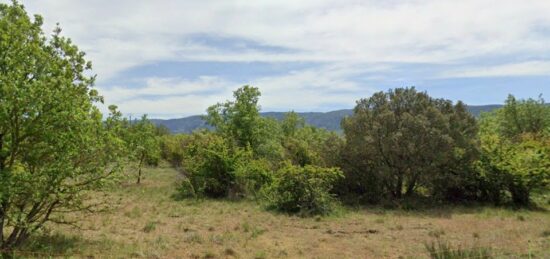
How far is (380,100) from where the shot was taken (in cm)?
2028

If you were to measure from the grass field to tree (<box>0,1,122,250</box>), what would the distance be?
156 cm

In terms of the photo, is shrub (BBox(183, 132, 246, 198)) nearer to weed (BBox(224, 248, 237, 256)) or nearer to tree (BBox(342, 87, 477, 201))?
tree (BBox(342, 87, 477, 201))

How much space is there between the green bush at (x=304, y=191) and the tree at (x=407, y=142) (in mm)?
2239

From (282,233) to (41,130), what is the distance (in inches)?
328

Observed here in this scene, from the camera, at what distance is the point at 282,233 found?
14062 mm

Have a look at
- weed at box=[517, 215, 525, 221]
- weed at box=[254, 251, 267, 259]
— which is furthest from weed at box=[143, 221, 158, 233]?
weed at box=[517, 215, 525, 221]

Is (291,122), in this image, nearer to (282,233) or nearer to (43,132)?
(282,233)

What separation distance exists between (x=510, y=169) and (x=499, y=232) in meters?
5.95

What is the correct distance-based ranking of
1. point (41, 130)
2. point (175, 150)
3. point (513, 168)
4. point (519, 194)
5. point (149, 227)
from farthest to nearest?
point (175, 150) → point (519, 194) → point (513, 168) → point (149, 227) → point (41, 130)

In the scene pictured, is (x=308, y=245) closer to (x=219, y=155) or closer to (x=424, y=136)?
(x=424, y=136)

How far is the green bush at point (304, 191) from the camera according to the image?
704 inches

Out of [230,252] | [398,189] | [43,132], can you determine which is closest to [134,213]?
[230,252]

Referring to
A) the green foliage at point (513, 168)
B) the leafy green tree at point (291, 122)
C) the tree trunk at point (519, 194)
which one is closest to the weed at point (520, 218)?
the green foliage at point (513, 168)

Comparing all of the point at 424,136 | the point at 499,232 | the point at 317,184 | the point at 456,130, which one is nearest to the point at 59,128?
the point at 317,184
